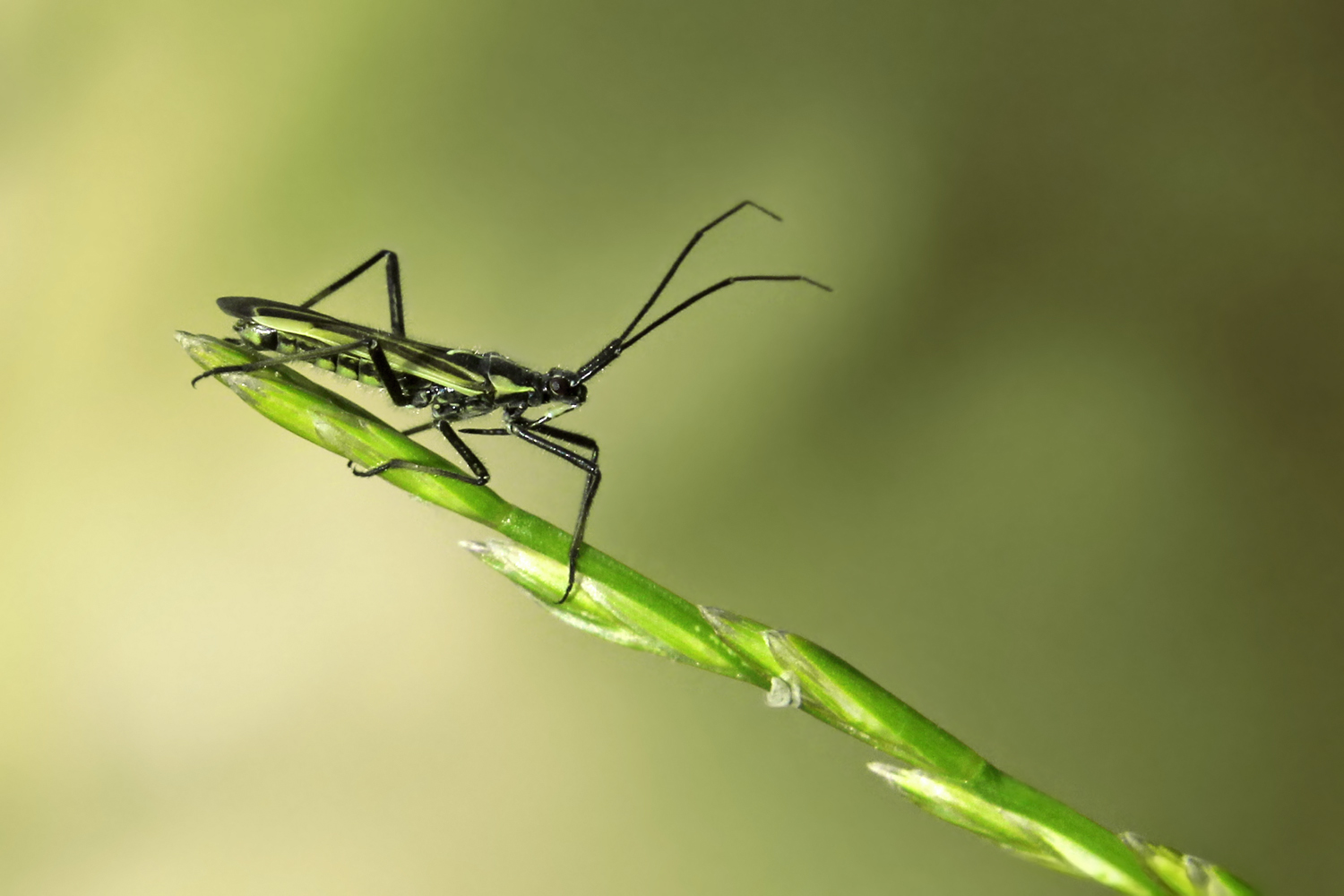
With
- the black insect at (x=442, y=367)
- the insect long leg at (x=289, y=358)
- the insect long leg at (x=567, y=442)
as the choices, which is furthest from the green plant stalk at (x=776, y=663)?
the insect long leg at (x=567, y=442)

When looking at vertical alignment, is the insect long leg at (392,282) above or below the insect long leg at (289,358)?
above

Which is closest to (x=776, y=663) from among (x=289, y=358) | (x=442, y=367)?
(x=289, y=358)

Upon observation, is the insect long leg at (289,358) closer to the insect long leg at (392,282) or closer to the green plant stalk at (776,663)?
the green plant stalk at (776,663)

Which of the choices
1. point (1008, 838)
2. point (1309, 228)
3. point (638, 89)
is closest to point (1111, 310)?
point (1309, 228)

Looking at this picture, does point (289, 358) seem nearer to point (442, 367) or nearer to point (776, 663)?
point (442, 367)

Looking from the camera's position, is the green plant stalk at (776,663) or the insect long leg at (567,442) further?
the insect long leg at (567,442)

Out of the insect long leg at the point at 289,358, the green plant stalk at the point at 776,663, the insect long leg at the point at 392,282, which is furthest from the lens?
the insect long leg at the point at 392,282

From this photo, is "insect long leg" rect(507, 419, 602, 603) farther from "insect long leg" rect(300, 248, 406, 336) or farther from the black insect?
"insect long leg" rect(300, 248, 406, 336)

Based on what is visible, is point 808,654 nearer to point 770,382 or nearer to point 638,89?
point 770,382
